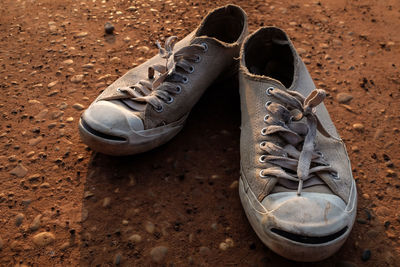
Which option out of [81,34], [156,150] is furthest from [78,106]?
[81,34]

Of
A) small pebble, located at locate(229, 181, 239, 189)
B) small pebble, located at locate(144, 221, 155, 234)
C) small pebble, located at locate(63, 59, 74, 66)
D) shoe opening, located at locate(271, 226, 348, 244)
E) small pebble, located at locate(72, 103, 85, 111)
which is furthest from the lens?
small pebble, located at locate(63, 59, 74, 66)

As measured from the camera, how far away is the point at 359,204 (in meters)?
2.20

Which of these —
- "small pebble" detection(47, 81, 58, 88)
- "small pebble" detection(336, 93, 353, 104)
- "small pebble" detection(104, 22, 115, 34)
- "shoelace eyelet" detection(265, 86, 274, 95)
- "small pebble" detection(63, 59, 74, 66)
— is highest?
"shoelace eyelet" detection(265, 86, 274, 95)

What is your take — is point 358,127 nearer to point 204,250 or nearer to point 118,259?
point 204,250

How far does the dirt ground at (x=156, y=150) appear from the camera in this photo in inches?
80.0

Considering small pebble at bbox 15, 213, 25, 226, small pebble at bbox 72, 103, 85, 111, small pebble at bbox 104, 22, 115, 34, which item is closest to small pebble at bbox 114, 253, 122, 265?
small pebble at bbox 15, 213, 25, 226

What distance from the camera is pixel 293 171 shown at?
1966mm

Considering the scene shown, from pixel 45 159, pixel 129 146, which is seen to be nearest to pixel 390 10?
pixel 129 146

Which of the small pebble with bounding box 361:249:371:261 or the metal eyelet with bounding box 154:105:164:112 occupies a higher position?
the metal eyelet with bounding box 154:105:164:112

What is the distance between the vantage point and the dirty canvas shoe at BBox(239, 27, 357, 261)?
1704mm

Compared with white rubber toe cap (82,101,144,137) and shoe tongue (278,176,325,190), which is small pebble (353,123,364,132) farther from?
white rubber toe cap (82,101,144,137)

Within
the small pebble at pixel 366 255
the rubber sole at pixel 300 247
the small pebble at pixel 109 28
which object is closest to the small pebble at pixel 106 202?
the rubber sole at pixel 300 247

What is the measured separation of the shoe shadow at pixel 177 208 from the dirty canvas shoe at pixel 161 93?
0.16 meters

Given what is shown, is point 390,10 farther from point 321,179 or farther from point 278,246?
point 278,246
